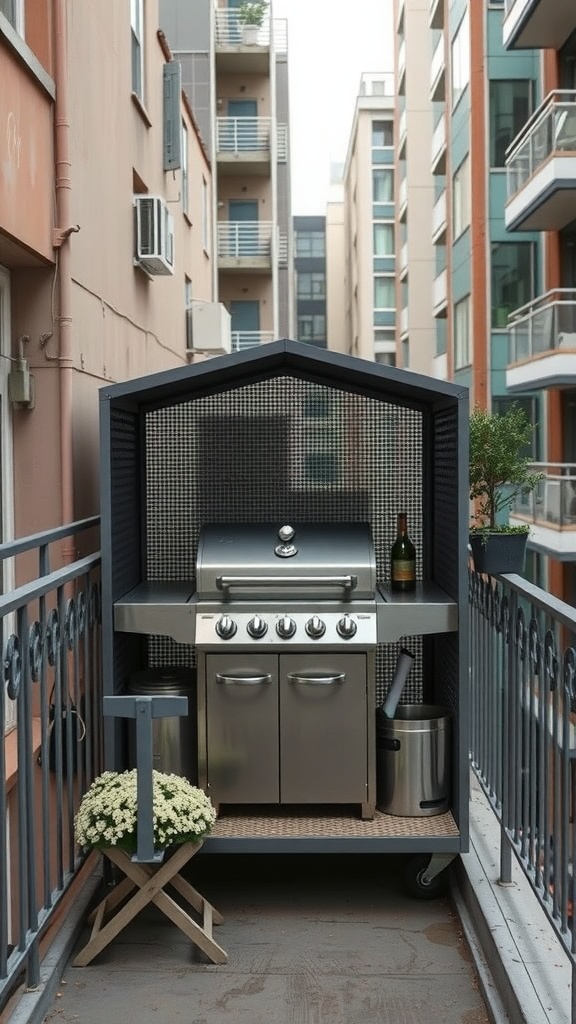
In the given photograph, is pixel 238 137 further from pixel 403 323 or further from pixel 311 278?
pixel 311 278

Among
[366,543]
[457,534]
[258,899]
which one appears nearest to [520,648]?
[457,534]

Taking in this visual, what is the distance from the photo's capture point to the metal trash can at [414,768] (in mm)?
5094

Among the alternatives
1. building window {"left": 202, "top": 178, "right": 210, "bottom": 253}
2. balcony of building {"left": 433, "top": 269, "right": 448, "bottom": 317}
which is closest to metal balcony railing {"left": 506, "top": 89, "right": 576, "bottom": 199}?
building window {"left": 202, "top": 178, "right": 210, "bottom": 253}

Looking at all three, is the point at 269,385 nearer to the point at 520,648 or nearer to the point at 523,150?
the point at 520,648

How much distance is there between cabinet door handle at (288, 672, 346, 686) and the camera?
4.98m

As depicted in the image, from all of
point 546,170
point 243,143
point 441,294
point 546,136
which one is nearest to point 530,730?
point 546,170

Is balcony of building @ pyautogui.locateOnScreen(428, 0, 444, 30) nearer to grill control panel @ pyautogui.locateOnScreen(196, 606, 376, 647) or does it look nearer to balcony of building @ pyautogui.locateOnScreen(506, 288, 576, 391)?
balcony of building @ pyautogui.locateOnScreen(506, 288, 576, 391)

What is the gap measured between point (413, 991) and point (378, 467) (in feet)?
8.93

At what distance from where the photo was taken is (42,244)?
20.1ft

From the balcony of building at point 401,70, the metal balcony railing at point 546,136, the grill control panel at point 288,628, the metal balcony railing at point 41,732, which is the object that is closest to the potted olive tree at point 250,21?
the metal balcony railing at point 546,136

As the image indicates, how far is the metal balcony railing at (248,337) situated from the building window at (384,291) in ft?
117

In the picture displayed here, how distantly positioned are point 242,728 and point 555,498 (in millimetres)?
16320

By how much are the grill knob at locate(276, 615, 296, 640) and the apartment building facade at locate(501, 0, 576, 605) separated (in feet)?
46.6

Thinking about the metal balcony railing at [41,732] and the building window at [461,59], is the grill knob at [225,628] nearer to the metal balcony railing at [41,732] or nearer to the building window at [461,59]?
the metal balcony railing at [41,732]
